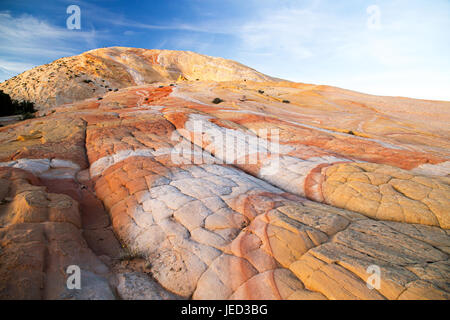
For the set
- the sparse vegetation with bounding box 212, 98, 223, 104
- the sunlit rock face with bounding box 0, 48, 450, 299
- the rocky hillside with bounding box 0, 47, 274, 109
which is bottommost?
the sunlit rock face with bounding box 0, 48, 450, 299

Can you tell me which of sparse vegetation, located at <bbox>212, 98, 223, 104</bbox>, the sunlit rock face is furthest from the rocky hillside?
the sunlit rock face

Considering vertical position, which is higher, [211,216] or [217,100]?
[217,100]

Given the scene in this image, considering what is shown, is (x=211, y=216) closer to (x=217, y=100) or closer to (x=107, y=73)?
(x=217, y=100)

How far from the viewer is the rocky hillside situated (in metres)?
44.3

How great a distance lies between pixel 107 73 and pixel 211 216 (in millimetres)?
64221

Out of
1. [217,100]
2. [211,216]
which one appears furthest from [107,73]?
[211,216]

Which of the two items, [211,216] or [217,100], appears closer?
[211,216]

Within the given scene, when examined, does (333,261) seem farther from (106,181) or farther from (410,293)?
(106,181)

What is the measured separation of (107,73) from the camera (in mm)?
55938

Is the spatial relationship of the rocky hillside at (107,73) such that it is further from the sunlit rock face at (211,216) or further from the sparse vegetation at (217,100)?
the sunlit rock face at (211,216)

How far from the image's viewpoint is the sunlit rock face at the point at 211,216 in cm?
391

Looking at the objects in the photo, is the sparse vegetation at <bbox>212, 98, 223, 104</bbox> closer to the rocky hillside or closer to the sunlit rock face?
the sunlit rock face

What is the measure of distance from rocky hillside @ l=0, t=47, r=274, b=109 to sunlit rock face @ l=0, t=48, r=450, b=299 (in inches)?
1555

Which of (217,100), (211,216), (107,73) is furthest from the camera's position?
(107,73)
